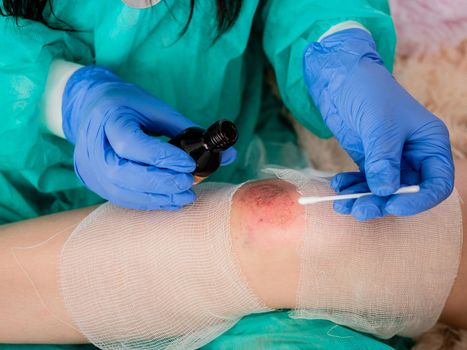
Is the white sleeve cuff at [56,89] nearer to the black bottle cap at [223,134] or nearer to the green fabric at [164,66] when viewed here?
the green fabric at [164,66]

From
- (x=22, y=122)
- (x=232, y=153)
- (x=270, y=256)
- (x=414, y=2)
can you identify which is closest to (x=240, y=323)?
(x=270, y=256)

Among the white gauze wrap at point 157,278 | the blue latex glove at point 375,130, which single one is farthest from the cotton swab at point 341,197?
the white gauze wrap at point 157,278

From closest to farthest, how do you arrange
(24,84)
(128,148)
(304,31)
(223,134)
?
(223,134)
(128,148)
(24,84)
(304,31)

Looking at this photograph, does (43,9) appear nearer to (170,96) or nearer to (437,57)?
(170,96)

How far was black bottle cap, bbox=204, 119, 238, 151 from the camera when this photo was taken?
0.74m

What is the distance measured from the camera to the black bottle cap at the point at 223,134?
29.0 inches

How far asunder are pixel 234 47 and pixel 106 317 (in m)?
0.51

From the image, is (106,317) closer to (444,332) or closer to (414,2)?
(444,332)

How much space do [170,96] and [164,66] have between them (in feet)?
0.21

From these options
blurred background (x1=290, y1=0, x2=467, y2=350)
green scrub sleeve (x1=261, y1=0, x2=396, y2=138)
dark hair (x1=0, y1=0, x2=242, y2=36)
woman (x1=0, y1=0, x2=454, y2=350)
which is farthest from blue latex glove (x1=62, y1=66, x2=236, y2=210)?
blurred background (x1=290, y1=0, x2=467, y2=350)

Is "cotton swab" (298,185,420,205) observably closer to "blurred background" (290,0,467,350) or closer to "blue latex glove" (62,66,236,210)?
"blue latex glove" (62,66,236,210)

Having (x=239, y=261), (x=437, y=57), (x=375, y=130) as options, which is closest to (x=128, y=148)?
(x=239, y=261)

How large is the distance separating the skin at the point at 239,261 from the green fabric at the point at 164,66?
77 millimetres

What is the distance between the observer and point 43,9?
0.92 metres
